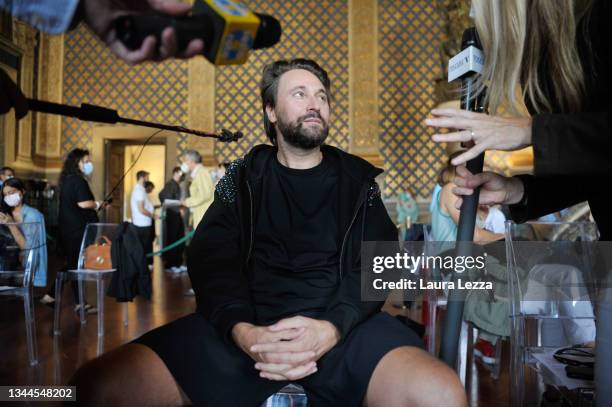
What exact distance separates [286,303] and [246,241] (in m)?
0.22

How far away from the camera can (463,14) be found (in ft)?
23.8

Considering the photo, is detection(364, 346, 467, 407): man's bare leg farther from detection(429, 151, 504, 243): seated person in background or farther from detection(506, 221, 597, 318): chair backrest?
detection(429, 151, 504, 243): seated person in background

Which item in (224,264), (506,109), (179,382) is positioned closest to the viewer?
(506,109)

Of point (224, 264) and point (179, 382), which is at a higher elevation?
point (224, 264)

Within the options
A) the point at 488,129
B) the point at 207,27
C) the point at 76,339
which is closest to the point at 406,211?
the point at 76,339

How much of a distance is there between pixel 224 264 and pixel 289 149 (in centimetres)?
49

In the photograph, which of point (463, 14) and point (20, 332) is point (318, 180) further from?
point (463, 14)

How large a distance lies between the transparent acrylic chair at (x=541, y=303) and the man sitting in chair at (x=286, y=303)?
0.51 m

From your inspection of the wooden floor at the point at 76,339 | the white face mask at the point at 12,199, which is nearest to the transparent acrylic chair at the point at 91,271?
the wooden floor at the point at 76,339

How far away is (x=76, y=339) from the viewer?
117 inches

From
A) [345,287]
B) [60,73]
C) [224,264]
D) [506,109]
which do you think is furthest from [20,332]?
[60,73]

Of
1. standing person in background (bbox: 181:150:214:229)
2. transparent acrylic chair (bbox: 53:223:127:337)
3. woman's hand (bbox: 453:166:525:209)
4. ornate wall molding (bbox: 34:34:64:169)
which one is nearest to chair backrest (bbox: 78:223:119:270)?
transparent acrylic chair (bbox: 53:223:127:337)

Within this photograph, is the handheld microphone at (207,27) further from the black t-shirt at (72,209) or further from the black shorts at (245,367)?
the black t-shirt at (72,209)

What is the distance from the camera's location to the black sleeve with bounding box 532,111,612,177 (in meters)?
0.77
